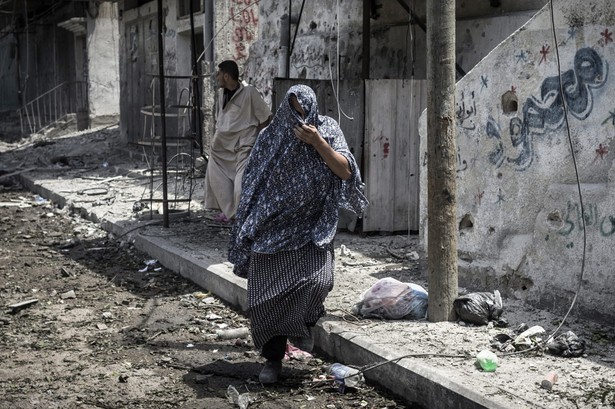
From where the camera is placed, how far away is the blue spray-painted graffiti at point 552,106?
5.65 meters

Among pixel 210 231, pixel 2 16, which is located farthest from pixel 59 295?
pixel 2 16

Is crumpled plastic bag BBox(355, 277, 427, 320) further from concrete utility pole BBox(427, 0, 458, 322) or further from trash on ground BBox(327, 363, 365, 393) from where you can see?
trash on ground BBox(327, 363, 365, 393)

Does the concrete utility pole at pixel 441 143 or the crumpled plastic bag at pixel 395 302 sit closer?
the concrete utility pole at pixel 441 143

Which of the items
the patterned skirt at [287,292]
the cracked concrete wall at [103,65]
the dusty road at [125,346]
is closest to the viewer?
the dusty road at [125,346]

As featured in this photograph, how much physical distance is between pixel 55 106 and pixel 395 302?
21252 millimetres

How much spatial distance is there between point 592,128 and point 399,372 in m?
2.02

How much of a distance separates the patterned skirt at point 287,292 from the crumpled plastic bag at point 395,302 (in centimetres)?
87

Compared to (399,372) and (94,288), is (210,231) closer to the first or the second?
(94,288)

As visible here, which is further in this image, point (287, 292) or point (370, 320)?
point (370, 320)

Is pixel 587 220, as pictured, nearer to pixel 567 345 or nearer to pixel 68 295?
pixel 567 345

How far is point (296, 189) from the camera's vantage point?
5184 mm

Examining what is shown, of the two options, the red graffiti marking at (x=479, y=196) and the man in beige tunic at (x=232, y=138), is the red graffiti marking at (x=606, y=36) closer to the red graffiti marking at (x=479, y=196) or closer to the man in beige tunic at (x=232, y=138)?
the red graffiti marking at (x=479, y=196)

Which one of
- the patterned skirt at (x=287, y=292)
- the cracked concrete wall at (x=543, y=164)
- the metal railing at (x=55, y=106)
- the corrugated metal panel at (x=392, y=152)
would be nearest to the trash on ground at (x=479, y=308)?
the cracked concrete wall at (x=543, y=164)

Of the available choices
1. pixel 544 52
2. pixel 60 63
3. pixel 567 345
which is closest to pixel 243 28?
pixel 544 52
